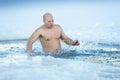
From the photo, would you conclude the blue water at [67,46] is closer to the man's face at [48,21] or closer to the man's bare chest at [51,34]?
the man's bare chest at [51,34]

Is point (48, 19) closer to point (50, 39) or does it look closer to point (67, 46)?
point (50, 39)

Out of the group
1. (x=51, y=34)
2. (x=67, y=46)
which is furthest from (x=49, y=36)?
(x=67, y=46)

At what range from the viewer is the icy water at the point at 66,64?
2730 millimetres

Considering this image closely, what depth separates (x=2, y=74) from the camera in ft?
9.15

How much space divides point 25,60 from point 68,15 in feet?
11.5

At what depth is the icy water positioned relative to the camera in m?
2.73

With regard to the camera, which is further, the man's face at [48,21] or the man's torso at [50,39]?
the man's torso at [50,39]

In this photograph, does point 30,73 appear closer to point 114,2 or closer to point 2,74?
point 2,74

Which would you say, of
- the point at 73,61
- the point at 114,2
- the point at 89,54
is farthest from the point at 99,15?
the point at 73,61

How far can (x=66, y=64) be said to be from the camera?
122 inches

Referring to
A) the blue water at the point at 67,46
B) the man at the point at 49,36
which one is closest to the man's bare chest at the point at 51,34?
the man at the point at 49,36

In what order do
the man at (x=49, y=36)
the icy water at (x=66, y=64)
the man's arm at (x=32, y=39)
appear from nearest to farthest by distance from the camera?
1. the icy water at (x=66, y=64)
2. the man's arm at (x=32, y=39)
3. the man at (x=49, y=36)

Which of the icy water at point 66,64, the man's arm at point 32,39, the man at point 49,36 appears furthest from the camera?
the man at point 49,36

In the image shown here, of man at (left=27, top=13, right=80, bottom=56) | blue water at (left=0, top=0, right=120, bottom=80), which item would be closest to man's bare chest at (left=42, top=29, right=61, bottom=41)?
man at (left=27, top=13, right=80, bottom=56)
